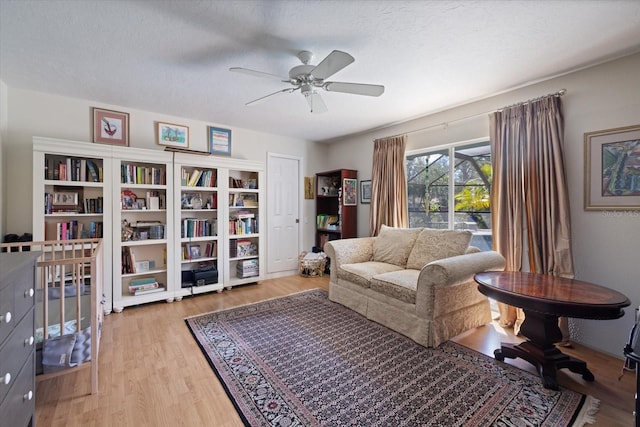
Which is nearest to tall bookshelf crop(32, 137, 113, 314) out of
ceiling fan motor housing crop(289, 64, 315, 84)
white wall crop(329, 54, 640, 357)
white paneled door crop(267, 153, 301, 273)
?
white paneled door crop(267, 153, 301, 273)

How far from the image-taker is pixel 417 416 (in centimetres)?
150

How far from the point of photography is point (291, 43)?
1931 millimetres

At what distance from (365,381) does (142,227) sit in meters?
3.08

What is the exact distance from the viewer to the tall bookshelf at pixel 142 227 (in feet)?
9.84

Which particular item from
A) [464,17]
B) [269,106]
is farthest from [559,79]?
[269,106]

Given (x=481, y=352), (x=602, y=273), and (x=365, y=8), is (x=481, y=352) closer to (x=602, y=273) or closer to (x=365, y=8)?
(x=602, y=273)

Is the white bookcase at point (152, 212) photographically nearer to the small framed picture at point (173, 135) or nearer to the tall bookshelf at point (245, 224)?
the tall bookshelf at point (245, 224)

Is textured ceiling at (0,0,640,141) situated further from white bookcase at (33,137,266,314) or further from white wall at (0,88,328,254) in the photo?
white bookcase at (33,137,266,314)

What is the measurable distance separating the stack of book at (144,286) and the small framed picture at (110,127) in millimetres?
1637

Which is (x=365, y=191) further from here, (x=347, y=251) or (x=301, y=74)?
(x=301, y=74)

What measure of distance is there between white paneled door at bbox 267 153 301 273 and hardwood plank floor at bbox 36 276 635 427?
6.54ft

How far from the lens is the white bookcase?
2791 millimetres

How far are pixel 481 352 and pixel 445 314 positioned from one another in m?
0.36

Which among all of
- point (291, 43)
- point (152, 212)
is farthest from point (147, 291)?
point (291, 43)
